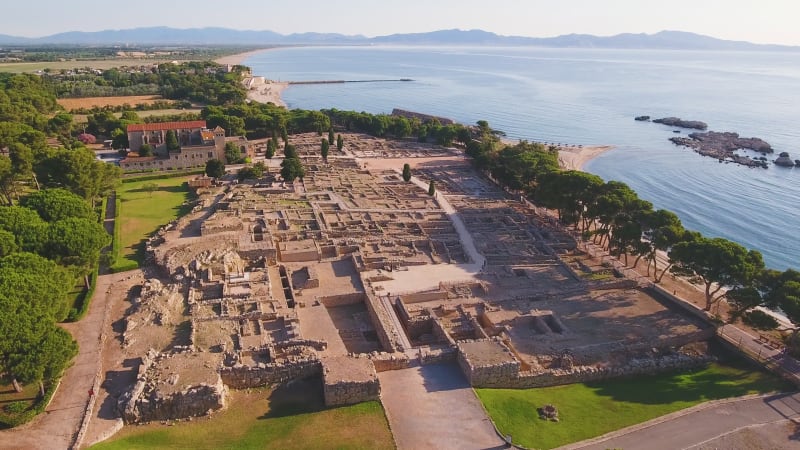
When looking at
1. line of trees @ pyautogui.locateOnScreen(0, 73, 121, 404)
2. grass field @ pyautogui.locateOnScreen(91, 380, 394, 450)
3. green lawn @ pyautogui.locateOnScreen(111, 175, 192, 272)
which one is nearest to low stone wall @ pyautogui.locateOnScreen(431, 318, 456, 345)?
grass field @ pyautogui.locateOnScreen(91, 380, 394, 450)

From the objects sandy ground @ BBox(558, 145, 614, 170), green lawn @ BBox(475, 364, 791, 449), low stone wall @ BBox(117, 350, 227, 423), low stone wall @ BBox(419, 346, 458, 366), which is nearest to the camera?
low stone wall @ BBox(117, 350, 227, 423)

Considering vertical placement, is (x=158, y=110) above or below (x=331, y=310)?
above

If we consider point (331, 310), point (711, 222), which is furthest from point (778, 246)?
point (331, 310)

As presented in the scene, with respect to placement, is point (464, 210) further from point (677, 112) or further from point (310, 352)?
point (677, 112)

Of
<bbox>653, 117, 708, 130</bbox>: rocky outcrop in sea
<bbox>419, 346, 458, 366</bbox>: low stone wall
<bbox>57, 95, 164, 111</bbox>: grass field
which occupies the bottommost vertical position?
<bbox>419, 346, 458, 366</bbox>: low stone wall

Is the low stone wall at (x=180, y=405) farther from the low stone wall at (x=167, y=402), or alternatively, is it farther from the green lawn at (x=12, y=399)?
the green lawn at (x=12, y=399)

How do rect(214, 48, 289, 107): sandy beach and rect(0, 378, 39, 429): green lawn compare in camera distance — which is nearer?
rect(0, 378, 39, 429): green lawn

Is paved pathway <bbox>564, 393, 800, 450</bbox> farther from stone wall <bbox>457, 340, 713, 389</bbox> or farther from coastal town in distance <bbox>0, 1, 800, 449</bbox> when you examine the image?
stone wall <bbox>457, 340, 713, 389</bbox>
